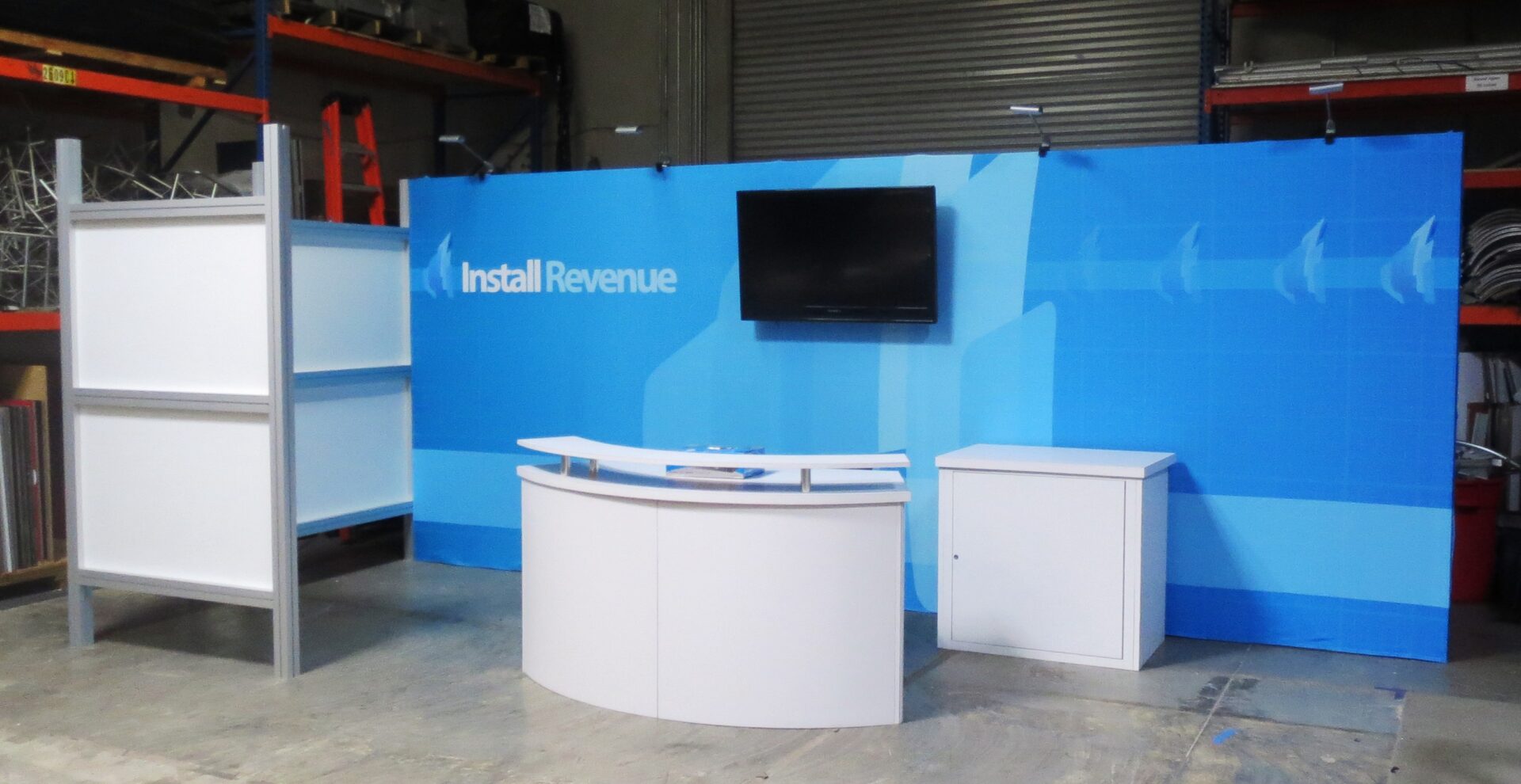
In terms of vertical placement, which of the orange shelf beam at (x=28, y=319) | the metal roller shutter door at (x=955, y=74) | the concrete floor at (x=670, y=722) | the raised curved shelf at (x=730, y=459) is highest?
the metal roller shutter door at (x=955, y=74)

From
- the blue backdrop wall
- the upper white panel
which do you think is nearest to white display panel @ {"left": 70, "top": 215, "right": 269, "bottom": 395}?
the upper white panel

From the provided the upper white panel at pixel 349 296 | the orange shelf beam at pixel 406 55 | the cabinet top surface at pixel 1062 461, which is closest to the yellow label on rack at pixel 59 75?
the upper white panel at pixel 349 296

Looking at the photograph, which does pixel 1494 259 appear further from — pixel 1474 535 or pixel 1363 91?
pixel 1474 535

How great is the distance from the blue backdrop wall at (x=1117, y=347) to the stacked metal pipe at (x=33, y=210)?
1323 millimetres

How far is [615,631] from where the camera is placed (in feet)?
13.1

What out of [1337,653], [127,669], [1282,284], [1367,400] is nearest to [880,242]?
[1282,284]

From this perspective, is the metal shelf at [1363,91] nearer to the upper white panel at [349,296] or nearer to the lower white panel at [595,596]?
the lower white panel at [595,596]

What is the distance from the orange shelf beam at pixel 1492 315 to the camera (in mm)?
5617

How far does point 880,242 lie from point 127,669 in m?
3.17

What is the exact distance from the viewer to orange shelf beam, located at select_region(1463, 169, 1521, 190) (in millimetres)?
5801

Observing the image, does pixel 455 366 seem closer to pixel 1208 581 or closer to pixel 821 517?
pixel 821 517

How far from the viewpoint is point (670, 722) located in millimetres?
3920

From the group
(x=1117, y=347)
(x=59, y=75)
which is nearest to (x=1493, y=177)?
(x=1117, y=347)

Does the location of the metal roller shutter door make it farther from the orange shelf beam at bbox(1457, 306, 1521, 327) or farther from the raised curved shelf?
Answer: the raised curved shelf
